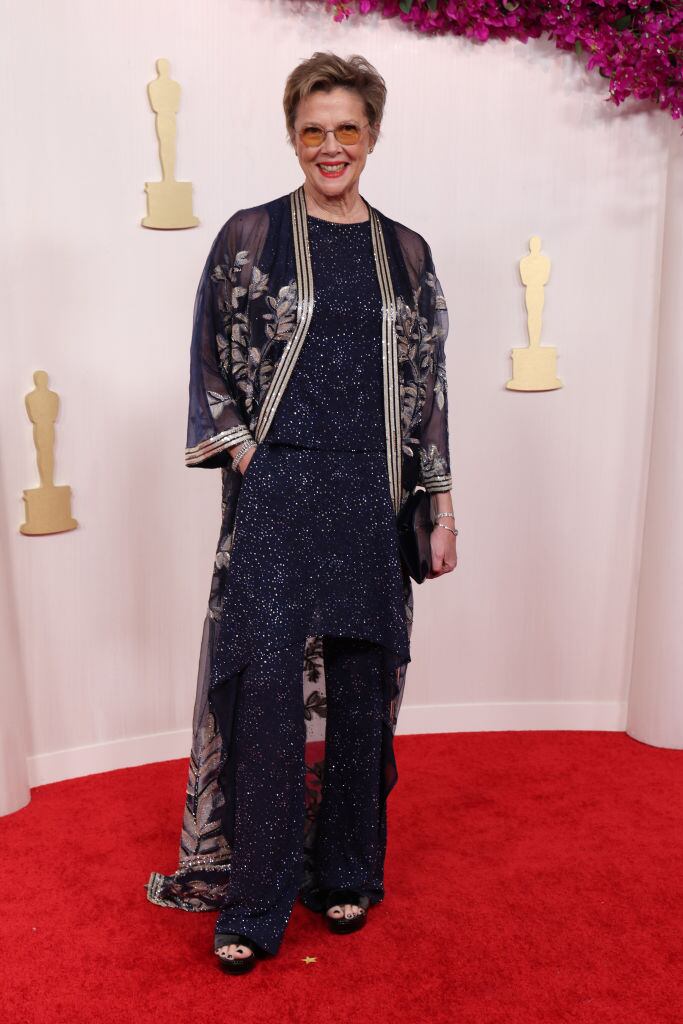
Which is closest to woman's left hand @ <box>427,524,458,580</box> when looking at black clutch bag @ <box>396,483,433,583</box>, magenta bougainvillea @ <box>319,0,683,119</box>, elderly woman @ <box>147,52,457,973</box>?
black clutch bag @ <box>396,483,433,583</box>

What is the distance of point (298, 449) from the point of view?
222 centimetres

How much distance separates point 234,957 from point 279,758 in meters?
Answer: 0.40

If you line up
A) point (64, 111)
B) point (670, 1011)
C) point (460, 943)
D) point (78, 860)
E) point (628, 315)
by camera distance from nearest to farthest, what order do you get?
1. point (670, 1011)
2. point (460, 943)
3. point (78, 860)
4. point (64, 111)
5. point (628, 315)

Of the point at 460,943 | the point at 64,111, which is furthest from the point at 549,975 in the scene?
the point at 64,111

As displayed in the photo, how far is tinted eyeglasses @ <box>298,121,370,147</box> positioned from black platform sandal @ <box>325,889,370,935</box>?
5.15 ft

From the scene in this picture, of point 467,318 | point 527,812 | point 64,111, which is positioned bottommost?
point 527,812

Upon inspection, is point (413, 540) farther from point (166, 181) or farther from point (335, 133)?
point (166, 181)

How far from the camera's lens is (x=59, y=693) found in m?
3.25

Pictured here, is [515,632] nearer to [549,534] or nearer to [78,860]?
[549,534]

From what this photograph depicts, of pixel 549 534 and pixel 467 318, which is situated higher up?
pixel 467 318

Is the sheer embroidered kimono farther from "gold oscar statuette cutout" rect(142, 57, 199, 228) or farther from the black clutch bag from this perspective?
"gold oscar statuette cutout" rect(142, 57, 199, 228)

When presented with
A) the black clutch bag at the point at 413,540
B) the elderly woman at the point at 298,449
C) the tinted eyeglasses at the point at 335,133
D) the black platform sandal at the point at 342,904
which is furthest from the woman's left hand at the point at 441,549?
the tinted eyeglasses at the point at 335,133

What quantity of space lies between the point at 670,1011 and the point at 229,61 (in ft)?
8.59

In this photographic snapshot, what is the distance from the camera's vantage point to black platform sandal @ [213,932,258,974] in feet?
7.25
